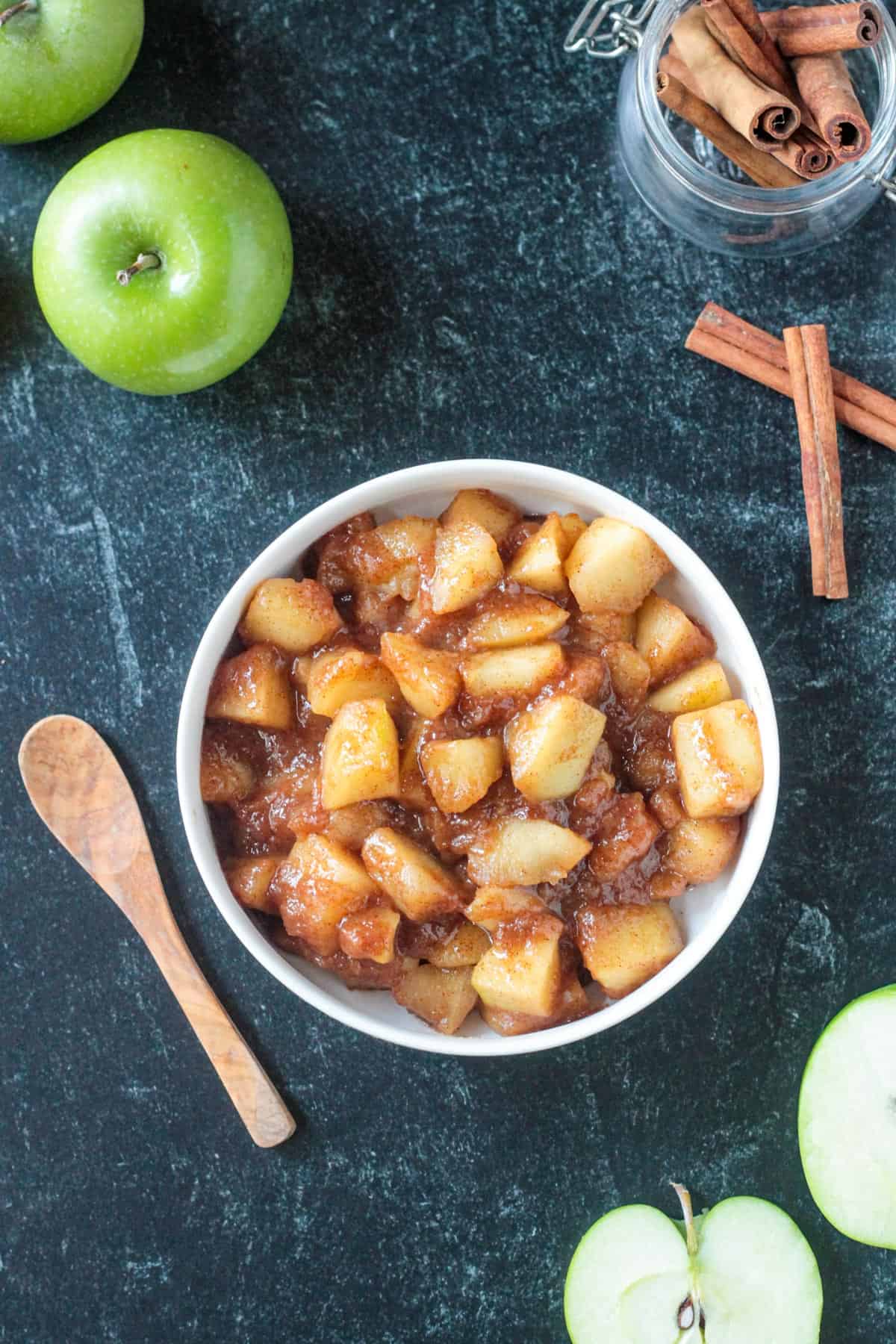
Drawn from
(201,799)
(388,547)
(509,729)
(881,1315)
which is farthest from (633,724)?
(881,1315)

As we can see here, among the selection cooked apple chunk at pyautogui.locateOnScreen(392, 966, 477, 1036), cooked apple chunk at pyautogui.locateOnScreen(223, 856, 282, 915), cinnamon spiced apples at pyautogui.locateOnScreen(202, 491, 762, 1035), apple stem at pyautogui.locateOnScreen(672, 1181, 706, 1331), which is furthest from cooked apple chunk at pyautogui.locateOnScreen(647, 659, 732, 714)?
apple stem at pyautogui.locateOnScreen(672, 1181, 706, 1331)

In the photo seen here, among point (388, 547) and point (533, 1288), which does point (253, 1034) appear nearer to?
point (533, 1288)

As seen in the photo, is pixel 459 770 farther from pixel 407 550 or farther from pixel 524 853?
pixel 407 550

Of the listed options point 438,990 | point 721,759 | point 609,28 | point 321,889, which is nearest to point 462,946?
point 438,990

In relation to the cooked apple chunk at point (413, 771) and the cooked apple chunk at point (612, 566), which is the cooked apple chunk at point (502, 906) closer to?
the cooked apple chunk at point (413, 771)

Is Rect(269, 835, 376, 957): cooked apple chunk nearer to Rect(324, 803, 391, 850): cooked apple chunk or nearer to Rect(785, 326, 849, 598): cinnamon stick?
Rect(324, 803, 391, 850): cooked apple chunk

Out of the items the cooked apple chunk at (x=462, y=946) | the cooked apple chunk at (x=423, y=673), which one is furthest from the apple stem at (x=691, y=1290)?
the cooked apple chunk at (x=423, y=673)
